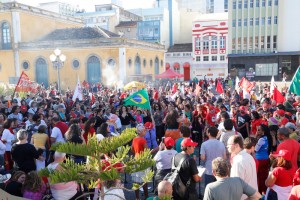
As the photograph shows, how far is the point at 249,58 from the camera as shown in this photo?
42.3 metres

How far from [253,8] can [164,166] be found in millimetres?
41708

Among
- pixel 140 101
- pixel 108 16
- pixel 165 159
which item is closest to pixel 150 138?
pixel 165 159

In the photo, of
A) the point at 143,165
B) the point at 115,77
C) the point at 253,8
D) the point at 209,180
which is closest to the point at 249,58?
the point at 253,8

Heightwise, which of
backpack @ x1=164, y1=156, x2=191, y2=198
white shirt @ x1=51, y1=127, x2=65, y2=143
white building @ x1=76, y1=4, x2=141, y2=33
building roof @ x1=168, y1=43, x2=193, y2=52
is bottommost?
backpack @ x1=164, y1=156, x2=191, y2=198

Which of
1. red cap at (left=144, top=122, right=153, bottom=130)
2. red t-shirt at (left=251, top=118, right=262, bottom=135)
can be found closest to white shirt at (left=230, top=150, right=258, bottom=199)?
red cap at (left=144, top=122, right=153, bottom=130)

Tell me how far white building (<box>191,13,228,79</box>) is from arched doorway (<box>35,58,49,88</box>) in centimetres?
2250

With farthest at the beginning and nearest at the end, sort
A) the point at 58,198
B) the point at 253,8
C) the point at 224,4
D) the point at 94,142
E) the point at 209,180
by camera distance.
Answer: the point at 224,4 < the point at 253,8 < the point at 209,180 < the point at 58,198 < the point at 94,142

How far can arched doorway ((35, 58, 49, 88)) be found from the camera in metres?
33.6

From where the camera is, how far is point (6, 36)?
34.7 m

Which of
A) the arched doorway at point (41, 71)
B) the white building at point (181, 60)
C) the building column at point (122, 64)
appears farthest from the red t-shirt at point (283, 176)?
the white building at point (181, 60)

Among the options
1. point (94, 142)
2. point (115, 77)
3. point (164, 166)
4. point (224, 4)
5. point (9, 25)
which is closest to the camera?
point (94, 142)

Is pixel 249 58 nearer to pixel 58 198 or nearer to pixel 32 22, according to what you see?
pixel 32 22

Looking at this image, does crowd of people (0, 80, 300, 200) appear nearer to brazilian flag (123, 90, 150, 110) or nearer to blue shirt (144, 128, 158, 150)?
blue shirt (144, 128, 158, 150)

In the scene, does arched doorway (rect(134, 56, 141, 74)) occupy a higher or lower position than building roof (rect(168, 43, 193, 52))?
lower
